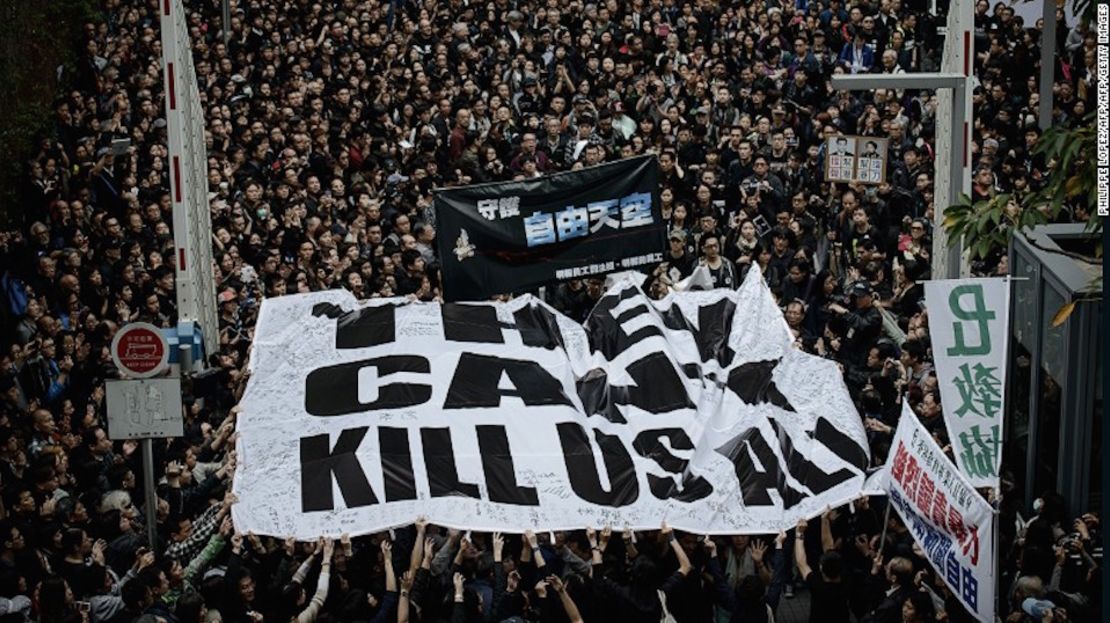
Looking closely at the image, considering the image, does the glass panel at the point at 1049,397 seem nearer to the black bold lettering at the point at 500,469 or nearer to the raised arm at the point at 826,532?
the raised arm at the point at 826,532

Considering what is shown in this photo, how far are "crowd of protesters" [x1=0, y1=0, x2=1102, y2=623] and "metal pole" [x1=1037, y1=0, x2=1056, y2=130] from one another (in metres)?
1.15

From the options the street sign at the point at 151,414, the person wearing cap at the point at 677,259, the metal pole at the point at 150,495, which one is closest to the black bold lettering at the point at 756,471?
the street sign at the point at 151,414

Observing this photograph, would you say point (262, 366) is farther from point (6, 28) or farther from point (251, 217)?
point (6, 28)

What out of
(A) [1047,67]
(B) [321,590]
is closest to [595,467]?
(B) [321,590]

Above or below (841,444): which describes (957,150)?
above

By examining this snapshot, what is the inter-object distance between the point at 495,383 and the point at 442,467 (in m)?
1.21

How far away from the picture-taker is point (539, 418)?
13.6 meters

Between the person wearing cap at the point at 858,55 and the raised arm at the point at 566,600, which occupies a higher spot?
the person wearing cap at the point at 858,55

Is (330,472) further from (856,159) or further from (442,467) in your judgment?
(856,159)

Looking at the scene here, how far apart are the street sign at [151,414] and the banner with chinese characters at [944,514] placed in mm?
5089

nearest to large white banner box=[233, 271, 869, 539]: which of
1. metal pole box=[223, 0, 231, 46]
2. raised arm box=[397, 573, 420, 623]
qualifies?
raised arm box=[397, 573, 420, 623]

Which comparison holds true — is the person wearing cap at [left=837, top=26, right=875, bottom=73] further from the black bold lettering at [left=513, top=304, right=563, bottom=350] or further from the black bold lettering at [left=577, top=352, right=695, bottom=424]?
the black bold lettering at [left=577, top=352, right=695, bottom=424]

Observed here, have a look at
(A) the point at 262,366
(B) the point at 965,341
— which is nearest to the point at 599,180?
(A) the point at 262,366

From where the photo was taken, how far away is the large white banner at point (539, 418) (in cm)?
1266
